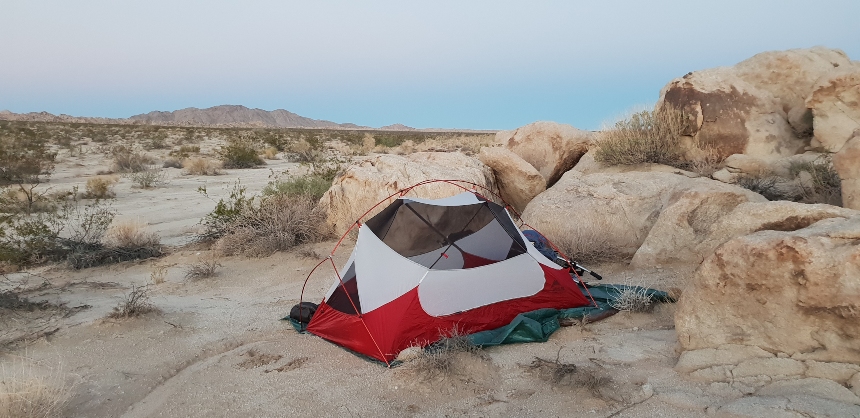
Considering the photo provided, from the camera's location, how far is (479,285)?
5.23 metres

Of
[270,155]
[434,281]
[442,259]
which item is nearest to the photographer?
[434,281]

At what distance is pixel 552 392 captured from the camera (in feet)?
12.6

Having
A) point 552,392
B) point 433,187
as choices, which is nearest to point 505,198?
point 433,187

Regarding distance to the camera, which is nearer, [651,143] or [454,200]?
[454,200]

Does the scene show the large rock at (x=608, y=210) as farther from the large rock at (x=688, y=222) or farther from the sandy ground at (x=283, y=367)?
the sandy ground at (x=283, y=367)

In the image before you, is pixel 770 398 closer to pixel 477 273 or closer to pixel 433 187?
pixel 477 273

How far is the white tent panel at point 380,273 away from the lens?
199 inches

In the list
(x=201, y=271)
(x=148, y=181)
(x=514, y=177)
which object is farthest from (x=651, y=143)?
(x=148, y=181)

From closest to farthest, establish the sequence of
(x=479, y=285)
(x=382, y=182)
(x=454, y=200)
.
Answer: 1. (x=479, y=285)
2. (x=454, y=200)
3. (x=382, y=182)

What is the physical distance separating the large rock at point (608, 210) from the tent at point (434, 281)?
1839 millimetres

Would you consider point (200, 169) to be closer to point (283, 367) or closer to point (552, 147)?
point (552, 147)

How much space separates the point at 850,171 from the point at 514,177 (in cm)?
513

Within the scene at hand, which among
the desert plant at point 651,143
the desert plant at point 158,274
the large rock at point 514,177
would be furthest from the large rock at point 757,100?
the desert plant at point 158,274

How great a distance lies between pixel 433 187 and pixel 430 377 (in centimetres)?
487
